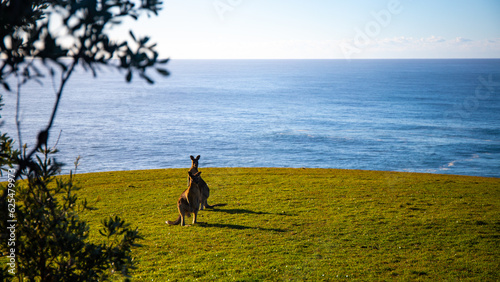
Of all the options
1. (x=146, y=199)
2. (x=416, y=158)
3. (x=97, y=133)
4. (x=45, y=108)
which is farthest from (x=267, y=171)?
(x=45, y=108)

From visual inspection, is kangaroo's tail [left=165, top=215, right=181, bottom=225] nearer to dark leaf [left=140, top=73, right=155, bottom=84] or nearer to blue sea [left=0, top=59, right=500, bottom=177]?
dark leaf [left=140, top=73, right=155, bottom=84]

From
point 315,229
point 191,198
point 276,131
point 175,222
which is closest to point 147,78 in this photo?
point 191,198

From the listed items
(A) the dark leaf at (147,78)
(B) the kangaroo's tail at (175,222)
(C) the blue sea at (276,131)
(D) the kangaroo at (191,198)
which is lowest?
(C) the blue sea at (276,131)

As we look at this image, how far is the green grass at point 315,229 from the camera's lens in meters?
12.7

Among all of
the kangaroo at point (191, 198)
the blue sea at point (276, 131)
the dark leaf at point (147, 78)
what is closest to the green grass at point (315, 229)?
the kangaroo at point (191, 198)

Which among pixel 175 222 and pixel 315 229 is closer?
pixel 315 229

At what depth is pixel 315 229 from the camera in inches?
653

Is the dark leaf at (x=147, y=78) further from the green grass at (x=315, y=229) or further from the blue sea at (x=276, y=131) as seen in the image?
the blue sea at (x=276, y=131)

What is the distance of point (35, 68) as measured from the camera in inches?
156

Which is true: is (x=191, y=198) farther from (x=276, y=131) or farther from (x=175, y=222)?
(x=276, y=131)

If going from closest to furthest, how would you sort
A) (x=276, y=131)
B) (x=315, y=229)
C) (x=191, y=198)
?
(x=315, y=229)
(x=191, y=198)
(x=276, y=131)

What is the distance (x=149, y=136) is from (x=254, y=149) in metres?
29.6

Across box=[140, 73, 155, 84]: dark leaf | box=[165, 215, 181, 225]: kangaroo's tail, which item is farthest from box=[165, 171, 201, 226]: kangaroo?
box=[140, 73, 155, 84]: dark leaf

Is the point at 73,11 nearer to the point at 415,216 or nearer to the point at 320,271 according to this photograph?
the point at 320,271
